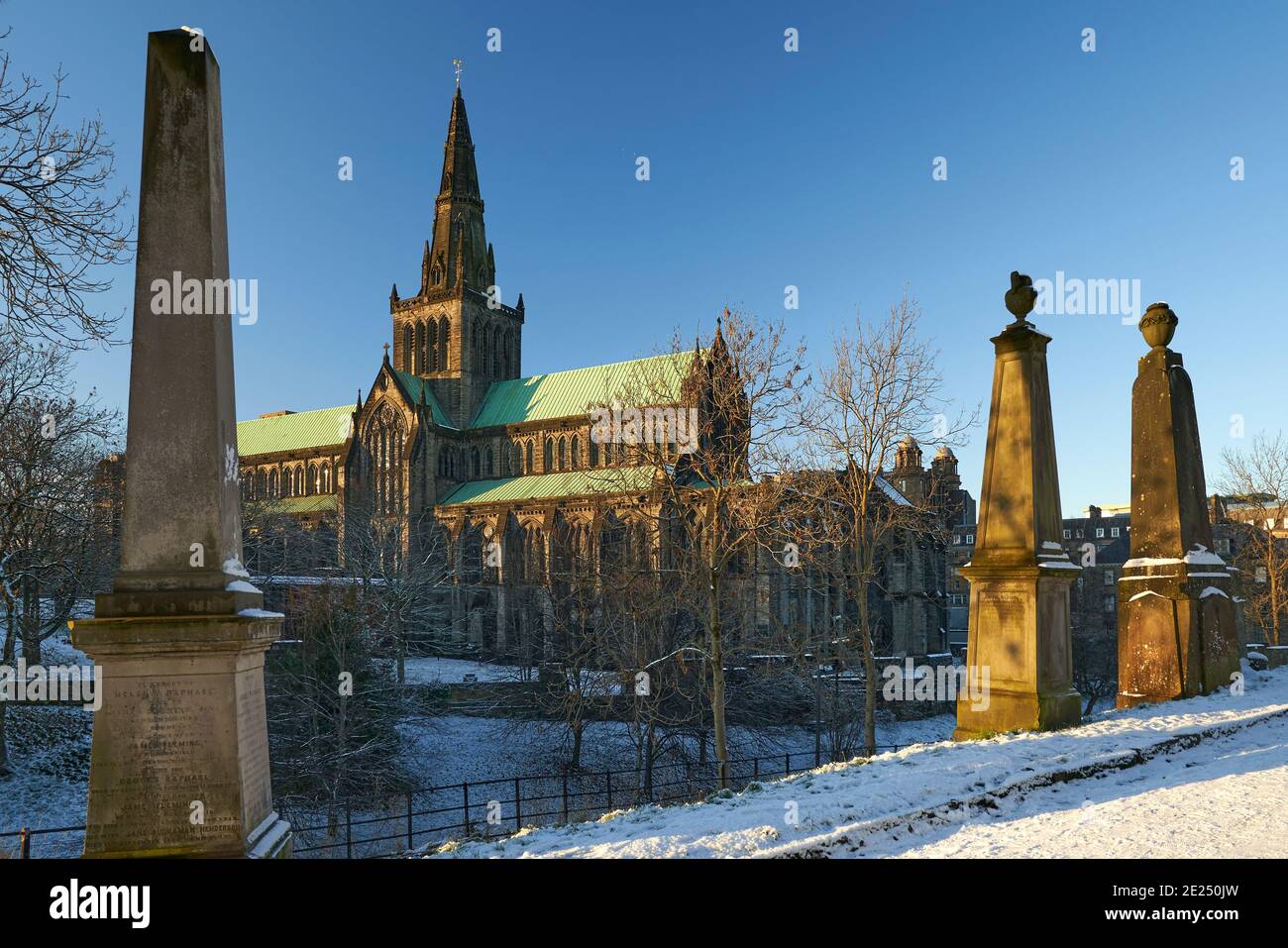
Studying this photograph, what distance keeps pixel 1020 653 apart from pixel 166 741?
8471 mm

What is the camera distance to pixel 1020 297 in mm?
10789

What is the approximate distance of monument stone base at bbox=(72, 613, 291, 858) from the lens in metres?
5.59

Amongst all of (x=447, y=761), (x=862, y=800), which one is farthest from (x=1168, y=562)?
(x=447, y=761)

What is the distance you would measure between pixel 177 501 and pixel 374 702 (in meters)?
20.5

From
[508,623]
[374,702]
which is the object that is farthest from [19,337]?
[508,623]

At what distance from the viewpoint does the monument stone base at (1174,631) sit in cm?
1258

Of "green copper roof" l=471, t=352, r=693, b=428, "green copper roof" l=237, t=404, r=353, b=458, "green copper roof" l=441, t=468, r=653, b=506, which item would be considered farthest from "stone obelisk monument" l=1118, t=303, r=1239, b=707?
"green copper roof" l=237, t=404, r=353, b=458

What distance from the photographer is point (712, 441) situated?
19.9 meters

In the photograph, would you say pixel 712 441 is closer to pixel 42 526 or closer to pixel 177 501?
pixel 177 501

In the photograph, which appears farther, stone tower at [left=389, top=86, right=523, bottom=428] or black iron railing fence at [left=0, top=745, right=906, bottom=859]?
stone tower at [left=389, top=86, right=523, bottom=428]

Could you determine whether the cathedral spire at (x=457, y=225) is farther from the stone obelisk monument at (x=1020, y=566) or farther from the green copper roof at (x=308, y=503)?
the stone obelisk monument at (x=1020, y=566)

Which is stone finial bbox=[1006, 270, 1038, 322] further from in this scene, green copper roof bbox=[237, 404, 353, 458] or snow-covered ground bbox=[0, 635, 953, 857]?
green copper roof bbox=[237, 404, 353, 458]

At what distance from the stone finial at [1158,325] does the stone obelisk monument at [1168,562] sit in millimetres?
14

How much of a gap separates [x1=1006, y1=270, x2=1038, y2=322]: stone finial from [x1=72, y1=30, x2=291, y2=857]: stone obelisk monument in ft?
28.0
